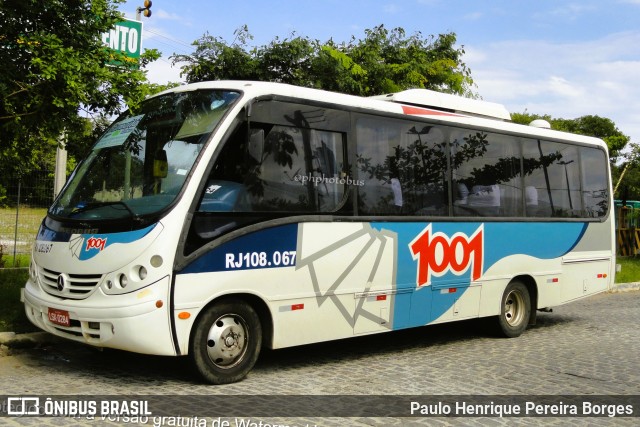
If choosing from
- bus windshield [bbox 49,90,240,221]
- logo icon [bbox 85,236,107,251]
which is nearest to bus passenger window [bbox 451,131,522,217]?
bus windshield [bbox 49,90,240,221]

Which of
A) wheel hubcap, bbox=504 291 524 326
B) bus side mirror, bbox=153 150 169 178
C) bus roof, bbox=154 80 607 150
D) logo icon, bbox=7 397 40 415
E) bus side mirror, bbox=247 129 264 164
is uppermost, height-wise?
bus roof, bbox=154 80 607 150

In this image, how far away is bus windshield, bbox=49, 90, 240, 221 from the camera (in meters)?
6.62

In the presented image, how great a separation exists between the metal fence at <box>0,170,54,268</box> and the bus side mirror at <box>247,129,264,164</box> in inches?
289

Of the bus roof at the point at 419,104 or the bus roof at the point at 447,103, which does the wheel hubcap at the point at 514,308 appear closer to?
the bus roof at the point at 419,104

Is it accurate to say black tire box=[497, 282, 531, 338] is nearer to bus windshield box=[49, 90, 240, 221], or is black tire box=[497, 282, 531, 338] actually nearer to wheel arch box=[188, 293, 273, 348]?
wheel arch box=[188, 293, 273, 348]

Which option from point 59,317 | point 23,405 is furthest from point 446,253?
point 23,405

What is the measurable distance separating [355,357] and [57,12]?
5.22 metres

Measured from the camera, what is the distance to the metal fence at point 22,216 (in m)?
13.0

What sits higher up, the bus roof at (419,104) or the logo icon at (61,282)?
the bus roof at (419,104)

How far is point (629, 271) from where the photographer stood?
21.1 metres

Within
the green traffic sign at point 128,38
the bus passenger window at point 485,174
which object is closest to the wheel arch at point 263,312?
the bus passenger window at point 485,174

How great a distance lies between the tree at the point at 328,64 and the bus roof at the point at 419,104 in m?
4.78

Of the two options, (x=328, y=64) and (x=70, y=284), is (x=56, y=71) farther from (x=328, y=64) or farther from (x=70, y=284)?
(x=328, y=64)

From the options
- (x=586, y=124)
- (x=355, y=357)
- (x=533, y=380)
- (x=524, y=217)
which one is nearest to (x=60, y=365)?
(x=355, y=357)
